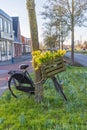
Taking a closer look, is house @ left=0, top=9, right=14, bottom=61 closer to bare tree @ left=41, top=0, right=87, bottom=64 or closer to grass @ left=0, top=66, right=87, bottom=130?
bare tree @ left=41, top=0, right=87, bottom=64

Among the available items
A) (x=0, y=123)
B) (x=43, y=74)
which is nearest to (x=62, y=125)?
(x=0, y=123)

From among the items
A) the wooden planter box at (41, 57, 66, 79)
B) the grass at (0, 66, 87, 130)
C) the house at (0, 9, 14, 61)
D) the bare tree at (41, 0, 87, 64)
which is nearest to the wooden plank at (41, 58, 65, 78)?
the wooden planter box at (41, 57, 66, 79)

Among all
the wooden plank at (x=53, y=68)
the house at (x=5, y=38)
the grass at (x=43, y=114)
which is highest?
the house at (x=5, y=38)

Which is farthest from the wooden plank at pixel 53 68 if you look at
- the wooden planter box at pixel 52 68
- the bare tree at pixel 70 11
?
the bare tree at pixel 70 11

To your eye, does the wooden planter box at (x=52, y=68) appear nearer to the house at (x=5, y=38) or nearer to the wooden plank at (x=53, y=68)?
the wooden plank at (x=53, y=68)

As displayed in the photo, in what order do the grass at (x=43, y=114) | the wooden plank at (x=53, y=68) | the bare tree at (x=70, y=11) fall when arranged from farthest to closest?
the bare tree at (x=70, y=11)
the wooden plank at (x=53, y=68)
the grass at (x=43, y=114)

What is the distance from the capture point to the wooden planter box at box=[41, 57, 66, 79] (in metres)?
6.95

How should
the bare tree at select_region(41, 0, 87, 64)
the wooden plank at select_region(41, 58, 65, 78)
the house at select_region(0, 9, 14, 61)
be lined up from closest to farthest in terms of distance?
the wooden plank at select_region(41, 58, 65, 78) → the bare tree at select_region(41, 0, 87, 64) → the house at select_region(0, 9, 14, 61)

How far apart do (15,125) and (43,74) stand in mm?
1836

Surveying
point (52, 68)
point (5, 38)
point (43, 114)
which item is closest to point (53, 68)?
point (52, 68)

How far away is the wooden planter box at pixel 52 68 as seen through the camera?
6.95 metres

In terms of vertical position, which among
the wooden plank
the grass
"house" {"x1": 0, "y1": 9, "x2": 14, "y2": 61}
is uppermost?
"house" {"x1": 0, "y1": 9, "x2": 14, "y2": 61}

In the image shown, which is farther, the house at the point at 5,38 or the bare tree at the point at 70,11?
the house at the point at 5,38

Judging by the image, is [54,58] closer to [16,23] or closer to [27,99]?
[27,99]
